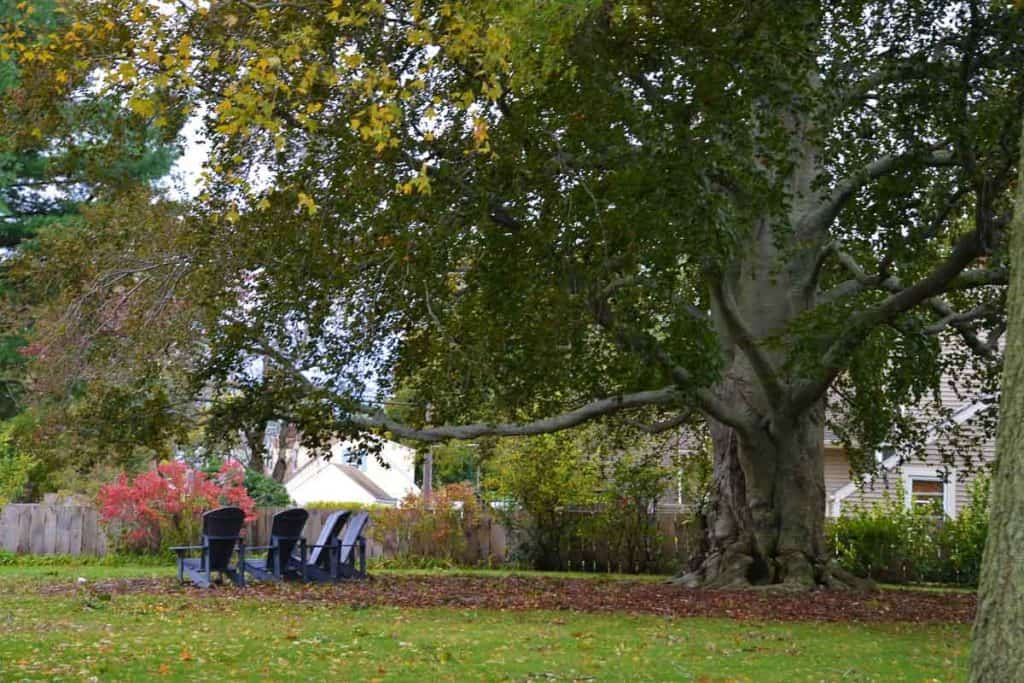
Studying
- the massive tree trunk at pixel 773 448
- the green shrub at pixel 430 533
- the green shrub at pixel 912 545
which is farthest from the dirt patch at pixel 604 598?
the green shrub at pixel 430 533

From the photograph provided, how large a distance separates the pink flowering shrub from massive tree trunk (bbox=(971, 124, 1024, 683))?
20.7 meters

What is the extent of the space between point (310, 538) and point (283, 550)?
950 cm

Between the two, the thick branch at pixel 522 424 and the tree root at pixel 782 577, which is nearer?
the thick branch at pixel 522 424

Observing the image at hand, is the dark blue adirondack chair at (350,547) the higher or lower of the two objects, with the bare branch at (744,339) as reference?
lower

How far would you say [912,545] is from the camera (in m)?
23.0

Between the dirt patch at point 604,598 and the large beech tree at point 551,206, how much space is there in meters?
2.28

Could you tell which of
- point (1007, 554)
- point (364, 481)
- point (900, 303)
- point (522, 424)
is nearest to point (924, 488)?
point (522, 424)

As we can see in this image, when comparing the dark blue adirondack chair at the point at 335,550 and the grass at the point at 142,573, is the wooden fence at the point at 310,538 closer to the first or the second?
the grass at the point at 142,573

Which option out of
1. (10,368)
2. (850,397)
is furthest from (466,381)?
(10,368)

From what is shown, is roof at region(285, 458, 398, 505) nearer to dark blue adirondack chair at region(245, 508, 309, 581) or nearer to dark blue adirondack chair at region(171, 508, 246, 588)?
dark blue adirondack chair at region(245, 508, 309, 581)

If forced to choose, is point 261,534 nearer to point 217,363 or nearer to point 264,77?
point 217,363

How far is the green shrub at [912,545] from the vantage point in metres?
22.8

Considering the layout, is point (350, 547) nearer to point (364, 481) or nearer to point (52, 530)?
point (52, 530)

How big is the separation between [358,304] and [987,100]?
24.9 feet
